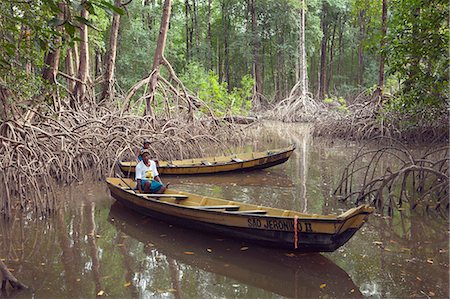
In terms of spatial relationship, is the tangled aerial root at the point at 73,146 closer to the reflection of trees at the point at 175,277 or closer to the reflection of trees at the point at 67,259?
the reflection of trees at the point at 67,259

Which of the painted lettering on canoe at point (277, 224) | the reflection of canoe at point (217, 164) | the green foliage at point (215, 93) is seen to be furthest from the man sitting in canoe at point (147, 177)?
the green foliage at point (215, 93)

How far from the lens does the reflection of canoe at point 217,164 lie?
10.0 m

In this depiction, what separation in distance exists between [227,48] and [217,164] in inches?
801

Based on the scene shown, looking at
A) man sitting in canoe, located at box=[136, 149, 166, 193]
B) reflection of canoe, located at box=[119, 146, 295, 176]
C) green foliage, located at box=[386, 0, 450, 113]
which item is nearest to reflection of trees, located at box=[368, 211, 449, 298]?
green foliage, located at box=[386, 0, 450, 113]

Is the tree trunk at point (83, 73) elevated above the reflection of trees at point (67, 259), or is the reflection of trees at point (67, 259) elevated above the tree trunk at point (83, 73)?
the tree trunk at point (83, 73)

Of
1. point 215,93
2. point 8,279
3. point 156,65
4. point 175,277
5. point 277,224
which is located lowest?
point 175,277

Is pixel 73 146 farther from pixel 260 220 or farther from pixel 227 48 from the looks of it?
pixel 227 48

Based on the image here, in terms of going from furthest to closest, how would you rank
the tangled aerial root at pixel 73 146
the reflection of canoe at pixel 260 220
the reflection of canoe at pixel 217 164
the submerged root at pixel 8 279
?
the reflection of canoe at pixel 217 164, the tangled aerial root at pixel 73 146, the reflection of canoe at pixel 260 220, the submerged root at pixel 8 279

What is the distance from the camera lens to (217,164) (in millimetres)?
10133

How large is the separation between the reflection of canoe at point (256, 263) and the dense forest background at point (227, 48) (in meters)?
2.87

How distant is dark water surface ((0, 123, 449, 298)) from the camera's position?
14.9 ft

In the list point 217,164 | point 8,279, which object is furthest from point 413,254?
point 217,164

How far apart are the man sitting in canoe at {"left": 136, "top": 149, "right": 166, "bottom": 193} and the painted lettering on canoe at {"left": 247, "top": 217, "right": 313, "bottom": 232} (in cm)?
236

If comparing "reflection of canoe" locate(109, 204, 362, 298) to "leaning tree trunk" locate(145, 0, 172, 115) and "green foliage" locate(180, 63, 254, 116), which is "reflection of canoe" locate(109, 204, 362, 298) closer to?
"leaning tree trunk" locate(145, 0, 172, 115)
